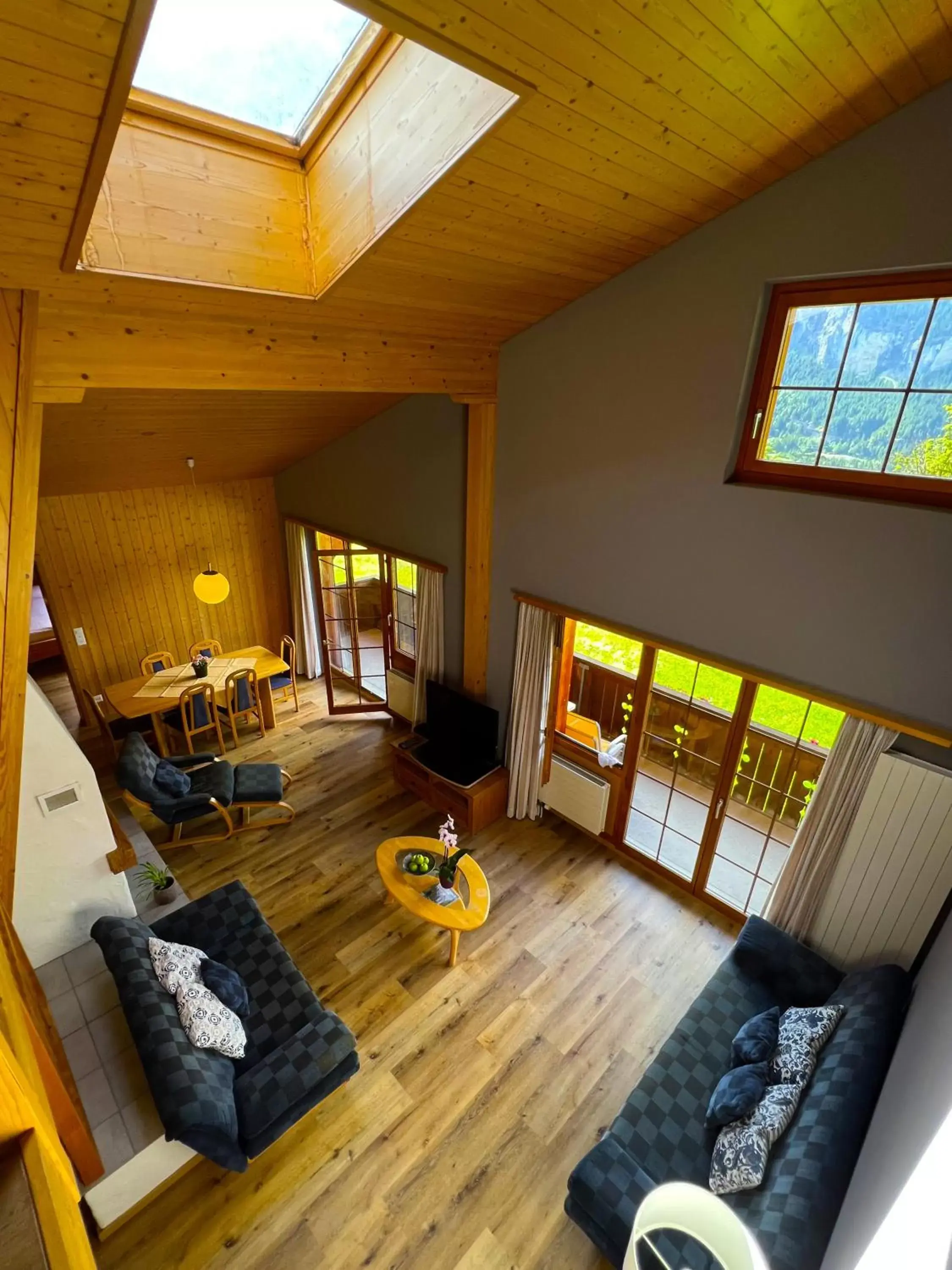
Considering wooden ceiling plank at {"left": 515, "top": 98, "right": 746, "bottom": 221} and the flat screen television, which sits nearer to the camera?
wooden ceiling plank at {"left": 515, "top": 98, "right": 746, "bottom": 221}

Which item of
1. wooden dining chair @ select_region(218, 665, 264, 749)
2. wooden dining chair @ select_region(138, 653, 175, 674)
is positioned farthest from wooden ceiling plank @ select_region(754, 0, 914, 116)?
wooden dining chair @ select_region(138, 653, 175, 674)

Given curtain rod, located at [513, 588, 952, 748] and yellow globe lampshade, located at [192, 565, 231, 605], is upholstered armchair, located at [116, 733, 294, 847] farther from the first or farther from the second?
curtain rod, located at [513, 588, 952, 748]

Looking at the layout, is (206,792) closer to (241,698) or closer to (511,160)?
(241,698)

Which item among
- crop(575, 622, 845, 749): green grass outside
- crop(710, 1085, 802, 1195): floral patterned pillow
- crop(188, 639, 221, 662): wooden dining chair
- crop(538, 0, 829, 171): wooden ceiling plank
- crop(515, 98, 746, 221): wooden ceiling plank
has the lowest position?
crop(710, 1085, 802, 1195): floral patterned pillow

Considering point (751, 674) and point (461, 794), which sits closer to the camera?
point (751, 674)

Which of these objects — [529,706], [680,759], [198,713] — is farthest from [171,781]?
[680,759]

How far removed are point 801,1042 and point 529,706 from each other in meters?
2.52

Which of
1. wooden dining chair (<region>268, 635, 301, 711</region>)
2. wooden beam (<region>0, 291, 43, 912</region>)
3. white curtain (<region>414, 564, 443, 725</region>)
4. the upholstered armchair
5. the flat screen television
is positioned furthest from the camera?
wooden dining chair (<region>268, 635, 301, 711</region>)

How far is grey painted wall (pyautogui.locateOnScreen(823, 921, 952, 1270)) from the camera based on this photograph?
956 millimetres

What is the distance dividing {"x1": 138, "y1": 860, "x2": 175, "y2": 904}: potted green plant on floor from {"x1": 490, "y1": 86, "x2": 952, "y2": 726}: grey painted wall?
3157 millimetres

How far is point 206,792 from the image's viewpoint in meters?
4.60

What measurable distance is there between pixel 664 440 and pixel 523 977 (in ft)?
11.0

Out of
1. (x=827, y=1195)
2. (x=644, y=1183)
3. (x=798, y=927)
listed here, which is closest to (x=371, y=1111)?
(x=644, y=1183)

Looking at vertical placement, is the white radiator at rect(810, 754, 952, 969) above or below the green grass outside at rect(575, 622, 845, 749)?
below
